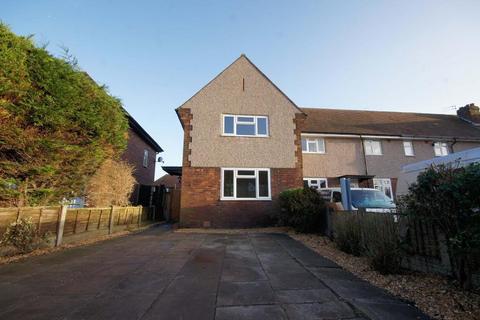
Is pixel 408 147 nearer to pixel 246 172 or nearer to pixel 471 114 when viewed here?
pixel 471 114

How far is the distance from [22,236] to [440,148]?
2375 centimetres

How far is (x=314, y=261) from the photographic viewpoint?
533 cm

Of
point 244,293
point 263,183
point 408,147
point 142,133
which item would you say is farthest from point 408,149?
point 142,133

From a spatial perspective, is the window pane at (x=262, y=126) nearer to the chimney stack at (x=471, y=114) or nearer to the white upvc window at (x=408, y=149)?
the white upvc window at (x=408, y=149)

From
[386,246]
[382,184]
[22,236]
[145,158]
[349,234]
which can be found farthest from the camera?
[145,158]

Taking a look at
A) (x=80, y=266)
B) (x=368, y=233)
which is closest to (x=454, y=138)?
(x=368, y=233)

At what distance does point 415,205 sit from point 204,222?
865 cm

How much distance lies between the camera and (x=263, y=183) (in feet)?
38.0

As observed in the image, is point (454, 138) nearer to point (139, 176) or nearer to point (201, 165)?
point (201, 165)

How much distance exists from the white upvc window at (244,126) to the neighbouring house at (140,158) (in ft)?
23.4

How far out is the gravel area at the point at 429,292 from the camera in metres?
2.86

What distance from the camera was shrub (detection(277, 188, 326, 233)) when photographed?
8625mm

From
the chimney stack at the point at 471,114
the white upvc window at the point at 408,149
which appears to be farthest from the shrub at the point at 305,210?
the chimney stack at the point at 471,114

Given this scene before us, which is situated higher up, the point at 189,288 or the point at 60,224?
the point at 60,224
